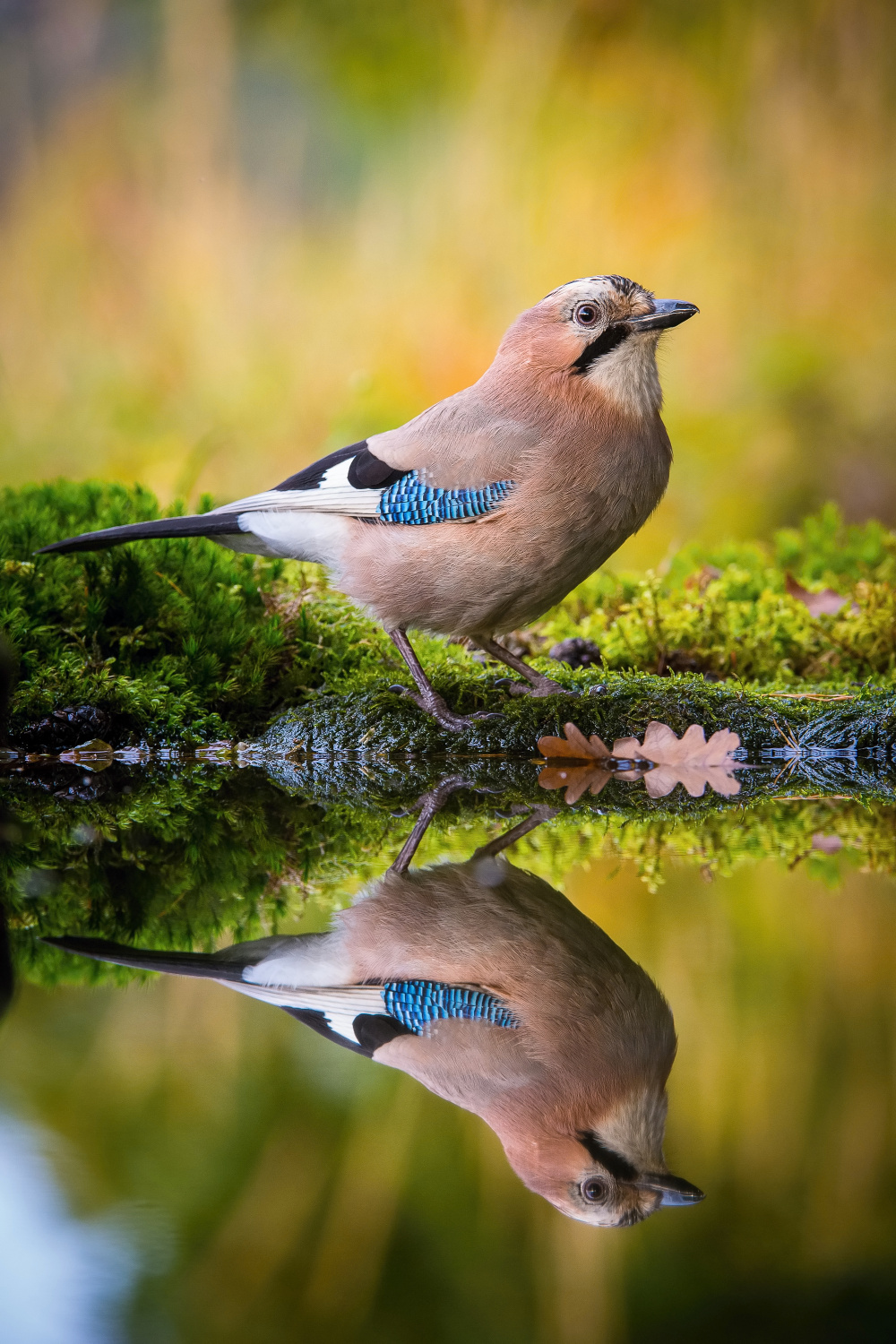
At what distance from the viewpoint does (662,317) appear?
3.34m

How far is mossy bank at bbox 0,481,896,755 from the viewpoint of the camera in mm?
3457

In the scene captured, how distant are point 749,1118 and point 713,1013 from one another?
246 millimetres

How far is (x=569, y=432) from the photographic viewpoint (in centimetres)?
331

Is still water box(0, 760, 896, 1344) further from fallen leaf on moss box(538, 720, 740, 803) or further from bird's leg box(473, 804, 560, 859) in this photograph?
fallen leaf on moss box(538, 720, 740, 803)

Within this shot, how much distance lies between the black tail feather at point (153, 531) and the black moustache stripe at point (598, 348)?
114 centimetres

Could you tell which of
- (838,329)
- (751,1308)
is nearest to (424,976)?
(751,1308)

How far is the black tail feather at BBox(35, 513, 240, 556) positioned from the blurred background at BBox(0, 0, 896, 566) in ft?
16.6

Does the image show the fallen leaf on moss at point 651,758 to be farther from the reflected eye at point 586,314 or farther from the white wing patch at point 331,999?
the white wing patch at point 331,999

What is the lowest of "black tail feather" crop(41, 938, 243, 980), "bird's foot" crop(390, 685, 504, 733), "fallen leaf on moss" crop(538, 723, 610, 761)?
"black tail feather" crop(41, 938, 243, 980)

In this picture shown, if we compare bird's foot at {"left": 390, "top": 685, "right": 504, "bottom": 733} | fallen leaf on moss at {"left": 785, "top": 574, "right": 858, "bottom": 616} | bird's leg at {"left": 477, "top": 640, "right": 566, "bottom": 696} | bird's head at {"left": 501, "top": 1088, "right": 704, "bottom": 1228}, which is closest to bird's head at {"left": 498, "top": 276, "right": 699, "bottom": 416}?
bird's leg at {"left": 477, "top": 640, "right": 566, "bottom": 696}

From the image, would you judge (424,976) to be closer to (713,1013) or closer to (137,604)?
(713,1013)

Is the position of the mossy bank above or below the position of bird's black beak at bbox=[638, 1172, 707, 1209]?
above

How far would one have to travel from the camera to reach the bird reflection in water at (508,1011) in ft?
3.80

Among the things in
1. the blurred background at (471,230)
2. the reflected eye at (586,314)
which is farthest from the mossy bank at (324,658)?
the blurred background at (471,230)
